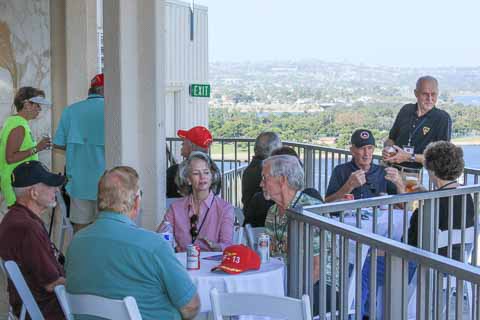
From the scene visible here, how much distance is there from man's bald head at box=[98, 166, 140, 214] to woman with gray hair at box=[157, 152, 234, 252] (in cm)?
136

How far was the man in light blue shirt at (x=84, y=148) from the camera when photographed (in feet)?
18.6

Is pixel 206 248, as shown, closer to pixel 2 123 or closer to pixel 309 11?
pixel 2 123

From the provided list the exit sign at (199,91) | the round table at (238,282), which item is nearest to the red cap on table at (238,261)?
the round table at (238,282)

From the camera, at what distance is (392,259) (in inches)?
98.2

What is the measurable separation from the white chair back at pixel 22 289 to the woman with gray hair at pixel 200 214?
119cm

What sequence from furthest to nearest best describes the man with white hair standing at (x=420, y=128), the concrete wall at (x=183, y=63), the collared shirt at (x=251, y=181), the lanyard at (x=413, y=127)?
the concrete wall at (x=183, y=63)
the lanyard at (x=413, y=127)
the man with white hair standing at (x=420, y=128)
the collared shirt at (x=251, y=181)

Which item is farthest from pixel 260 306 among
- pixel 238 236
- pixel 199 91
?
pixel 199 91

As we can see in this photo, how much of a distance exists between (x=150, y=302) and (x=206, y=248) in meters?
1.47

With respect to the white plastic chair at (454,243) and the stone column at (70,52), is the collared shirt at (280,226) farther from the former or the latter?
the stone column at (70,52)

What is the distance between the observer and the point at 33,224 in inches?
141

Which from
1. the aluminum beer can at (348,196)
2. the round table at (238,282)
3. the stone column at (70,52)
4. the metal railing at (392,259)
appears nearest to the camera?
the metal railing at (392,259)

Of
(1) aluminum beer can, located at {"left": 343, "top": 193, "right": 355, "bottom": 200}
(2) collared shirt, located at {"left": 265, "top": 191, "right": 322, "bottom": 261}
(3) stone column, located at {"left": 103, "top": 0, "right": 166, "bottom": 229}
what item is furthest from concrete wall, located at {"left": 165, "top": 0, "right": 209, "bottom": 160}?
(2) collared shirt, located at {"left": 265, "top": 191, "right": 322, "bottom": 261}

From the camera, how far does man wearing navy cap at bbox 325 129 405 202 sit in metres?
5.52

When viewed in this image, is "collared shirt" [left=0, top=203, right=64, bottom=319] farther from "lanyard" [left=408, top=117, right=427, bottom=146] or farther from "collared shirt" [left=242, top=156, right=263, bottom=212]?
"lanyard" [left=408, top=117, right=427, bottom=146]
